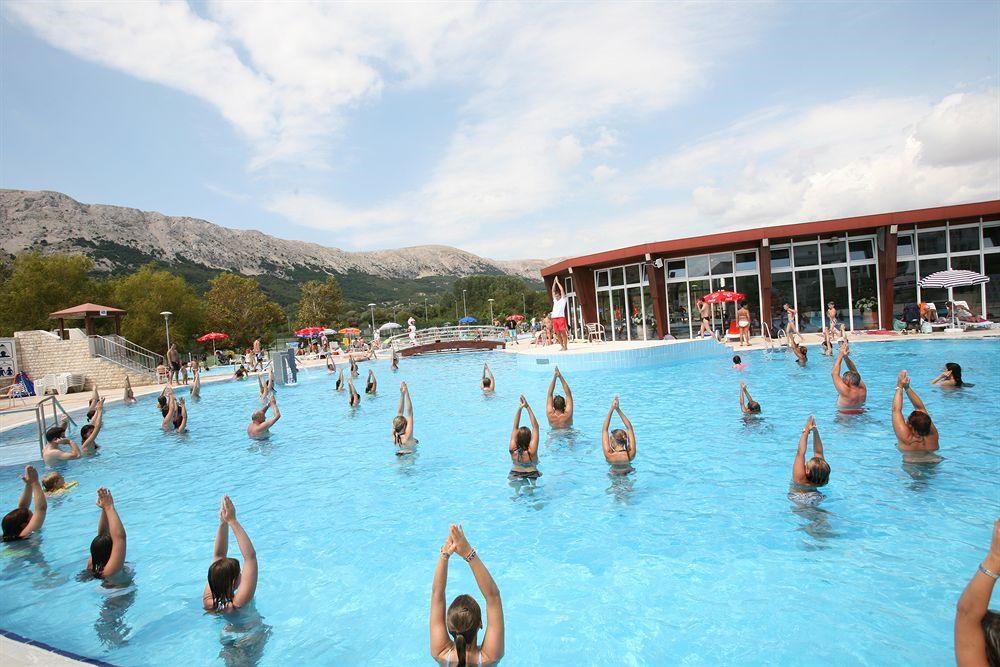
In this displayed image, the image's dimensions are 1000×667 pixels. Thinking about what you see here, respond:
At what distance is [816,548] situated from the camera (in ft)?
14.3

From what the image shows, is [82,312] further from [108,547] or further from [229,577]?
[229,577]

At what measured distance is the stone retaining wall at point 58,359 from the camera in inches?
784

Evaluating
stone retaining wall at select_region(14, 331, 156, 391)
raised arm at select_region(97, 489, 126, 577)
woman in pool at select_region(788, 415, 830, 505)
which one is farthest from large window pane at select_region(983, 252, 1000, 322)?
stone retaining wall at select_region(14, 331, 156, 391)

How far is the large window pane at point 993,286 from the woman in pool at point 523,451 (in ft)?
66.0

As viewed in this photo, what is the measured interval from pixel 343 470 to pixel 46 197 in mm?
117648

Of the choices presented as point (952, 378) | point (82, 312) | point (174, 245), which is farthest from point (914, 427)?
point (174, 245)

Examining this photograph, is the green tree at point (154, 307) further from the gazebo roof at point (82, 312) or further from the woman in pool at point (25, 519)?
the woman in pool at point (25, 519)

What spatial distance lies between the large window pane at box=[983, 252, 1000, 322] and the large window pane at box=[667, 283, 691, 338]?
9.51 metres

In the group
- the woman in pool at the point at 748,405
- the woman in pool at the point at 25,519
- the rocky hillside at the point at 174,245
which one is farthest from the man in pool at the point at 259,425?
the rocky hillside at the point at 174,245

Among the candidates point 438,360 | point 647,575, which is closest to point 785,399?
point 647,575

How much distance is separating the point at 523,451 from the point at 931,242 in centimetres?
1978

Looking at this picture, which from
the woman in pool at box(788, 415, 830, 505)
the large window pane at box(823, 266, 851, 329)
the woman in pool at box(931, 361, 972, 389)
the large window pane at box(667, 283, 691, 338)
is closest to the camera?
the woman in pool at box(788, 415, 830, 505)

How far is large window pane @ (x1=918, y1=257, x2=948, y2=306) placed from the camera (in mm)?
18672

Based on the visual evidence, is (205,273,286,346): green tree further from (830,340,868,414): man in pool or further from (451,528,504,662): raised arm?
(451,528,504,662): raised arm
